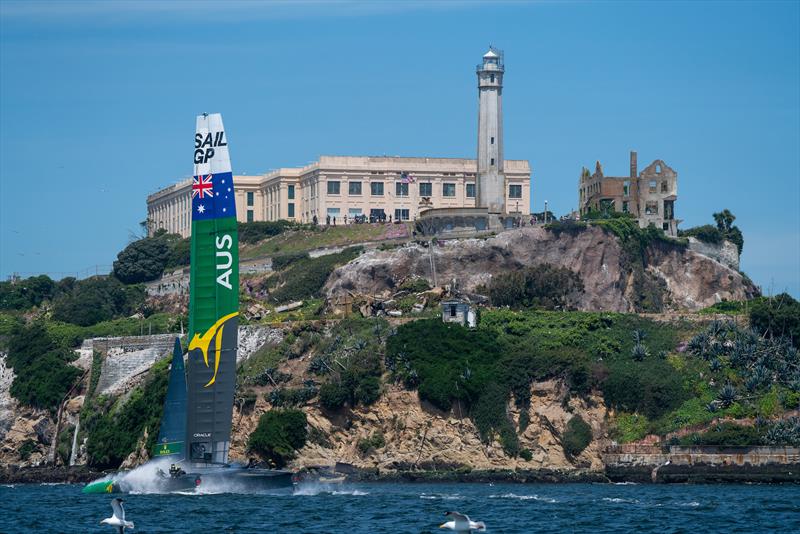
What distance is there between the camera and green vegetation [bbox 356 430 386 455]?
90.7m

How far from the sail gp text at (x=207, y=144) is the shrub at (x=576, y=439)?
27055 millimetres

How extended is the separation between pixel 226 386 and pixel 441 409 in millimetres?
20983

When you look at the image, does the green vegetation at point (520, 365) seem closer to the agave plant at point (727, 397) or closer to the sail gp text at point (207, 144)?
the agave plant at point (727, 397)

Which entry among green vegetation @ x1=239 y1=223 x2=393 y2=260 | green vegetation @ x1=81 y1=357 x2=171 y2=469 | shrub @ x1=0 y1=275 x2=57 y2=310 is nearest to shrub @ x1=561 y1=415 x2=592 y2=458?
green vegetation @ x1=81 y1=357 x2=171 y2=469

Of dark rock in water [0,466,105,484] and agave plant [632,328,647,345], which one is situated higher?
agave plant [632,328,647,345]

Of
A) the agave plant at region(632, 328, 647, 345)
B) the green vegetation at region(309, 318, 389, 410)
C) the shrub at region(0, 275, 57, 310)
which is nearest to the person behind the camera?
the green vegetation at region(309, 318, 389, 410)

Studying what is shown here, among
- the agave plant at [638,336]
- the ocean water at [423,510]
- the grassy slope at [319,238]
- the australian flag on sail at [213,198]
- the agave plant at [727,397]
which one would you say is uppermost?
the grassy slope at [319,238]

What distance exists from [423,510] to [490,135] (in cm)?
5714

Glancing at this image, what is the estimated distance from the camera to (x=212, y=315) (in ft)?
237

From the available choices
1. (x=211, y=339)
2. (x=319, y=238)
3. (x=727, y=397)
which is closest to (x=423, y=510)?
(x=211, y=339)

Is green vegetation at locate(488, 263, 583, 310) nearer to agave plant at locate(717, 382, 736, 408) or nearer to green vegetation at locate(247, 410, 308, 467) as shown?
agave plant at locate(717, 382, 736, 408)

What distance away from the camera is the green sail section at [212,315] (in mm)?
72000

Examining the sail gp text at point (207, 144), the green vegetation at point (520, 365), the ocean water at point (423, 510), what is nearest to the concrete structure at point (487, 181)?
the green vegetation at point (520, 365)

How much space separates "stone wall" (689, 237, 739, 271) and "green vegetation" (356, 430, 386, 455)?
38672 mm
